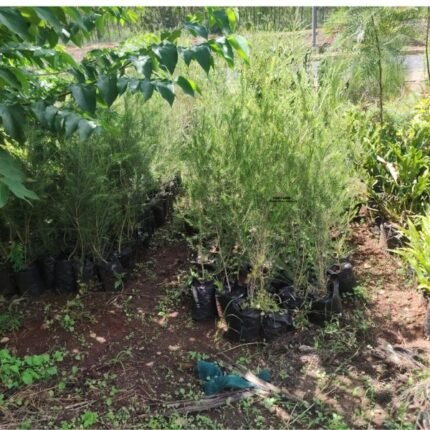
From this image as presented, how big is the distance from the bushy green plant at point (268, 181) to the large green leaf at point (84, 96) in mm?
1071

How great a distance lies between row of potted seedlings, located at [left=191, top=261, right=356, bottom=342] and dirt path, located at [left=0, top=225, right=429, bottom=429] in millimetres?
63

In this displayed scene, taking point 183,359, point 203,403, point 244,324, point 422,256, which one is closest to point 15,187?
point 203,403

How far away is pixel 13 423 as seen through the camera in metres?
1.96

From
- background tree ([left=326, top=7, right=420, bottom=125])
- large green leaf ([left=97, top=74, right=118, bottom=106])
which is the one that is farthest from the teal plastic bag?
background tree ([left=326, top=7, right=420, bottom=125])

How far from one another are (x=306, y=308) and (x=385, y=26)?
300 centimetres

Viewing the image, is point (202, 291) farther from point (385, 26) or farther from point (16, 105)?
point (385, 26)

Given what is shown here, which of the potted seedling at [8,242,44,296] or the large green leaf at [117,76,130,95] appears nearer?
the large green leaf at [117,76,130,95]

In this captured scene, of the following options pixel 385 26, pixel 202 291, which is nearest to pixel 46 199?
pixel 202 291

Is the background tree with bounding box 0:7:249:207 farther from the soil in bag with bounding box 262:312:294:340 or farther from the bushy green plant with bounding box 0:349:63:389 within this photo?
the soil in bag with bounding box 262:312:294:340

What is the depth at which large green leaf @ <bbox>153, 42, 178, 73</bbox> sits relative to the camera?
5.55 ft

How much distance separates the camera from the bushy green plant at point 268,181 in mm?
2588

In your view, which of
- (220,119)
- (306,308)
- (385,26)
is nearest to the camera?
(306,308)

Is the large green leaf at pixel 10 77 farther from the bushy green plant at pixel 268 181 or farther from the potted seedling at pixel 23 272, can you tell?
the potted seedling at pixel 23 272

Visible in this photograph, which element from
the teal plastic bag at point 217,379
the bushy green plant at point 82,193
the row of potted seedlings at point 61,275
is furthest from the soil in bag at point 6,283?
the teal plastic bag at point 217,379
